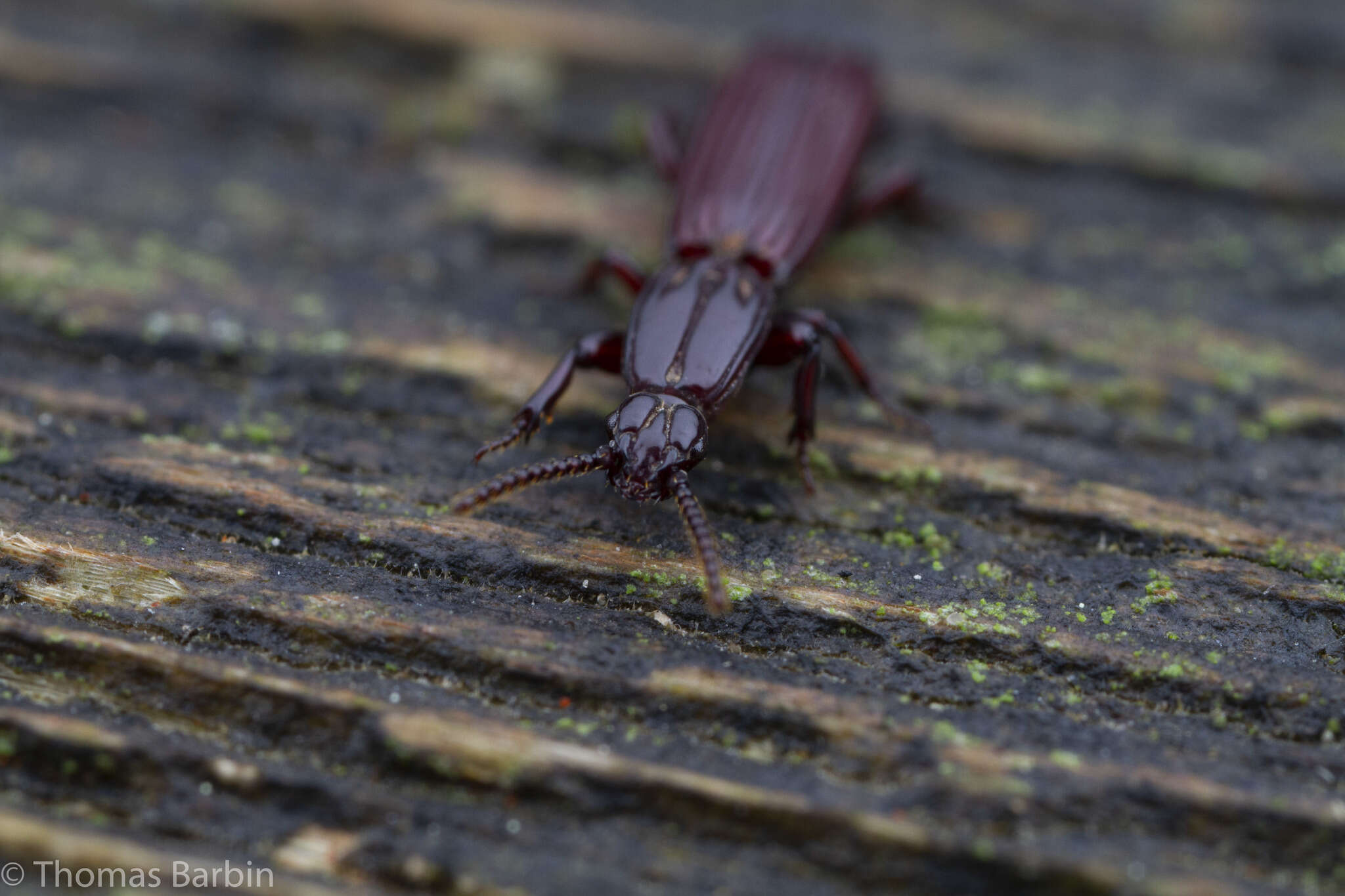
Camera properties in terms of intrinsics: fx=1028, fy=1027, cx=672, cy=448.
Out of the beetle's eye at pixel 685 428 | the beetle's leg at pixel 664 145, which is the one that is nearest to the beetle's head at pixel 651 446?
the beetle's eye at pixel 685 428

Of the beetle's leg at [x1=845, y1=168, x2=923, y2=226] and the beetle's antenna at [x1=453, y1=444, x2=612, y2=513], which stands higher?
the beetle's leg at [x1=845, y1=168, x2=923, y2=226]

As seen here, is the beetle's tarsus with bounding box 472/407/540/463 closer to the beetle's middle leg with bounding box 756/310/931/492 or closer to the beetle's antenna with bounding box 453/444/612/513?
the beetle's antenna with bounding box 453/444/612/513

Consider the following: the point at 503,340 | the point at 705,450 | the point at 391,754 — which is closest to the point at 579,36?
the point at 503,340

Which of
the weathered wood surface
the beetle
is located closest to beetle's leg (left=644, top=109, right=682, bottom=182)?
the beetle

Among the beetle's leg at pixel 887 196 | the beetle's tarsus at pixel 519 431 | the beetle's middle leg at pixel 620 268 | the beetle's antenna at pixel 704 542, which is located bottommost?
the beetle's antenna at pixel 704 542

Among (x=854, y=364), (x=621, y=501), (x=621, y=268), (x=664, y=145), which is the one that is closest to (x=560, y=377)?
(x=621, y=501)

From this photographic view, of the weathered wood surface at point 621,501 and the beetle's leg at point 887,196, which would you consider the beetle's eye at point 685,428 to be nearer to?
the weathered wood surface at point 621,501

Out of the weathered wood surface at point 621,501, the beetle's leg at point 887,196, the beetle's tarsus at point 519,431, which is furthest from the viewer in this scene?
the beetle's leg at point 887,196
